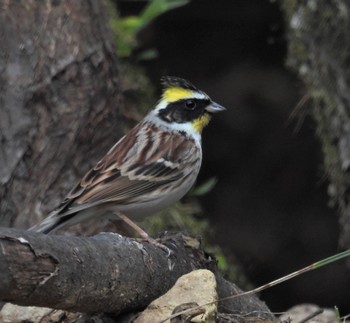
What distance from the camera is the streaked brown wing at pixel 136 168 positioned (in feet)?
19.7

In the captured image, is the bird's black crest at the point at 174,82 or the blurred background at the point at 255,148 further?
the blurred background at the point at 255,148

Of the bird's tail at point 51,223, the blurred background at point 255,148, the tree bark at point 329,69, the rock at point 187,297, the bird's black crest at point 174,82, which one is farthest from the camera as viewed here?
the blurred background at point 255,148

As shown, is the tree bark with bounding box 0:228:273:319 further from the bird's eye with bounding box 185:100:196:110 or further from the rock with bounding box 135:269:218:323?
the bird's eye with bounding box 185:100:196:110

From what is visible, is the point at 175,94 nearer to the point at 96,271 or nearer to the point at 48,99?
the point at 48,99

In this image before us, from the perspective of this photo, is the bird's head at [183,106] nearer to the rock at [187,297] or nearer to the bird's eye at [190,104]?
the bird's eye at [190,104]

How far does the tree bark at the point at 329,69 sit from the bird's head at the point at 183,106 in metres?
1.40

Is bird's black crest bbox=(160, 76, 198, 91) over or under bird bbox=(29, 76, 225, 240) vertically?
over

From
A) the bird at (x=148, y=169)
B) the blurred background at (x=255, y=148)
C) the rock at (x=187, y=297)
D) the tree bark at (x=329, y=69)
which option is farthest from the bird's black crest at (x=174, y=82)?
the blurred background at (x=255, y=148)

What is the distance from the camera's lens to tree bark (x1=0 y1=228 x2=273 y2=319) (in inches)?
152

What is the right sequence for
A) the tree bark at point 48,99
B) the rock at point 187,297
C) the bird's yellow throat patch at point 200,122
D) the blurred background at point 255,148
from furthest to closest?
the blurred background at point 255,148 → the tree bark at point 48,99 → the bird's yellow throat patch at point 200,122 → the rock at point 187,297

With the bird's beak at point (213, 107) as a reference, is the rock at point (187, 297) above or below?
below

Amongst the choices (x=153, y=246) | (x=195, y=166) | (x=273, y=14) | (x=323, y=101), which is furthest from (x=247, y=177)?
(x=153, y=246)

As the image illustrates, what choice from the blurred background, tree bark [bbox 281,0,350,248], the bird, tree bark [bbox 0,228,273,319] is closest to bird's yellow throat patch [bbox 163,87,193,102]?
the bird

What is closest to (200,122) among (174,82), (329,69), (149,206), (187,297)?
(174,82)
